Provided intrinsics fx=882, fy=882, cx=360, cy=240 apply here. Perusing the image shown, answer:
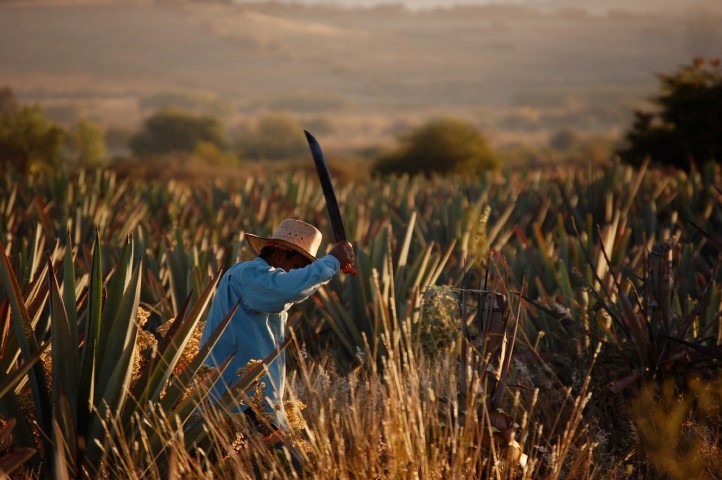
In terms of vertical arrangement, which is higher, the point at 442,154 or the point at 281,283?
the point at 281,283

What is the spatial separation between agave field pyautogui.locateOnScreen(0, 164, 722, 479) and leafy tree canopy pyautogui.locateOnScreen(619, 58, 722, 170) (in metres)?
11.3

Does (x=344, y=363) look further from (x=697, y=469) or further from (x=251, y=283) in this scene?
(x=697, y=469)

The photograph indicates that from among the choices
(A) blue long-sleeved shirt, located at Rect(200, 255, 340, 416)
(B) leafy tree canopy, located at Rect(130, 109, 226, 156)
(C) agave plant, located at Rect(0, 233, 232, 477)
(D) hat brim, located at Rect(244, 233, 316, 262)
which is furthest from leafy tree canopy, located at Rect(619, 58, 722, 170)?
(B) leafy tree canopy, located at Rect(130, 109, 226, 156)

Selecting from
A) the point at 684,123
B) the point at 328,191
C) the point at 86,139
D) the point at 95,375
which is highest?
the point at 328,191

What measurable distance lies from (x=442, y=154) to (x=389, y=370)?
29.0 meters

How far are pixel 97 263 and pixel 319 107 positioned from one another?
Result: 17626 cm

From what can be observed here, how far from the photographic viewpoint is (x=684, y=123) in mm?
18984

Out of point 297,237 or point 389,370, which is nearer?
point 389,370

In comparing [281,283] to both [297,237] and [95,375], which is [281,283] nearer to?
[297,237]

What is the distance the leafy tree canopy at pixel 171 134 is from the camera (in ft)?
234

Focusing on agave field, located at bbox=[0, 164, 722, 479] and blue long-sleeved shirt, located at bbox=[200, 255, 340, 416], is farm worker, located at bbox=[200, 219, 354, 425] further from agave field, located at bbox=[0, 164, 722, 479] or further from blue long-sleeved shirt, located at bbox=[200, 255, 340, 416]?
agave field, located at bbox=[0, 164, 722, 479]

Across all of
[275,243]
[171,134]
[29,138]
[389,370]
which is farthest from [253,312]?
[171,134]

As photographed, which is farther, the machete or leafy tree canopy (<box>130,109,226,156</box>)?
leafy tree canopy (<box>130,109,226,156</box>)

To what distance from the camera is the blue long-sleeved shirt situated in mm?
3471
